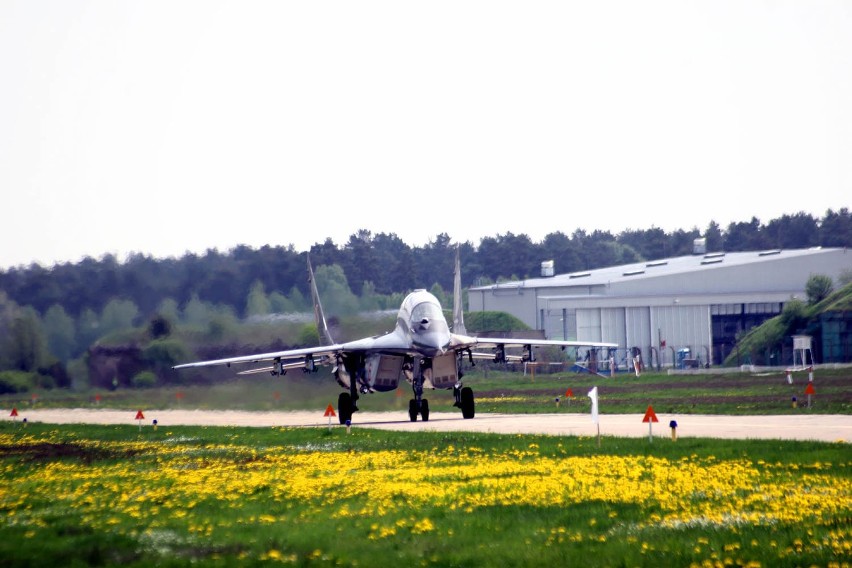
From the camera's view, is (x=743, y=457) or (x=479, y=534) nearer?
(x=479, y=534)

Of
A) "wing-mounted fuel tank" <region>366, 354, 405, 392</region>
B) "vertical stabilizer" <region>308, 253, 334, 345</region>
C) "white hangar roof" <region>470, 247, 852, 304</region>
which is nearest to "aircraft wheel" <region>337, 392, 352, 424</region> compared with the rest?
"wing-mounted fuel tank" <region>366, 354, 405, 392</region>

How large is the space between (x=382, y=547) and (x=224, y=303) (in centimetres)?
4855

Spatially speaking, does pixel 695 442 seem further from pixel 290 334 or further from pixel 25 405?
pixel 25 405

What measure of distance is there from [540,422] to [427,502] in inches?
808

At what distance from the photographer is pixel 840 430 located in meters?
29.2

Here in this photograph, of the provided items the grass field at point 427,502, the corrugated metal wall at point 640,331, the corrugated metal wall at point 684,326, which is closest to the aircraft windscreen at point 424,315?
the grass field at point 427,502

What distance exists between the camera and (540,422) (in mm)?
38406

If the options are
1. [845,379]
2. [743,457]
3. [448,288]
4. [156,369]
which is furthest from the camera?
[448,288]

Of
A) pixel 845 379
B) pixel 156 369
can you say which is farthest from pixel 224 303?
pixel 845 379

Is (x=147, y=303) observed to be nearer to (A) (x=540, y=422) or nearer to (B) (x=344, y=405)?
(B) (x=344, y=405)

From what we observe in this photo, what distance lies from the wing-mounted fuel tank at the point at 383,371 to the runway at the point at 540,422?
4.75 feet

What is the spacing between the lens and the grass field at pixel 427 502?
1380 centimetres

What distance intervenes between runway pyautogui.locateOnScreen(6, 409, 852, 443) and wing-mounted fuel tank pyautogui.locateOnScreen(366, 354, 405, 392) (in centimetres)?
145

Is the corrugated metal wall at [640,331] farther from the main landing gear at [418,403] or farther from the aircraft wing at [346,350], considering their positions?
the aircraft wing at [346,350]
